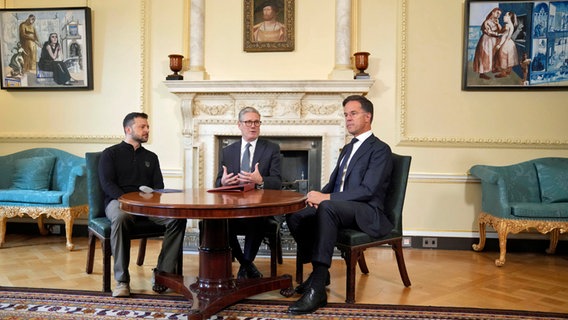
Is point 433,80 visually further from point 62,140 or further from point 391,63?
point 62,140

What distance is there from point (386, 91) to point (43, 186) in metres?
3.62

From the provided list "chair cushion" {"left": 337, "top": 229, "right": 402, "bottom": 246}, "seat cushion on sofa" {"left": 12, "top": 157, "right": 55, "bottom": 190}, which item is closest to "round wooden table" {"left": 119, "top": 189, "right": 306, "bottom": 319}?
"chair cushion" {"left": 337, "top": 229, "right": 402, "bottom": 246}

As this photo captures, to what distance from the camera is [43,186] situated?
4.36m

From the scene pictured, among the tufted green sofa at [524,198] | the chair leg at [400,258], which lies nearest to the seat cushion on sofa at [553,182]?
the tufted green sofa at [524,198]

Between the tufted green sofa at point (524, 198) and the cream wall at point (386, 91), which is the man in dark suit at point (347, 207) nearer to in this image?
the tufted green sofa at point (524, 198)

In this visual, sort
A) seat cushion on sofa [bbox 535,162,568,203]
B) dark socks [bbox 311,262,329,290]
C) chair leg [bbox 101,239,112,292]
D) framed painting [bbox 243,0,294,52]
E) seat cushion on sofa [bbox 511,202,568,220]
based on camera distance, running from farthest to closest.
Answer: framed painting [bbox 243,0,294,52] → seat cushion on sofa [bbox 535,162,568,203] → seat cushion on sofa [bbox 511,202,568,220] → chair leg [bbox 101,239,112,292] → dark socks [bbox 311,262,329,290]

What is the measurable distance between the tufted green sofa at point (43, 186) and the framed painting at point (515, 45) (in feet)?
12.8

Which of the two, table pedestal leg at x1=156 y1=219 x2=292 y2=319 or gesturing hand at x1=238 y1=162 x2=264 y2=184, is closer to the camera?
table pedestal leg at x1=156 y1=219 x2=292 y2=319

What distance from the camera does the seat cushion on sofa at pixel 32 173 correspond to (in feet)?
14.2

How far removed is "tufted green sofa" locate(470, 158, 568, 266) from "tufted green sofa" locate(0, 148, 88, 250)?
12.3 ft

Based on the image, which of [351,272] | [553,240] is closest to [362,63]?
[351,272]

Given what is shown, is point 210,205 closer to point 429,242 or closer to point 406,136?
point 406,136

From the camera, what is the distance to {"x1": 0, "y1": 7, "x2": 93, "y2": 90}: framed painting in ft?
15.1

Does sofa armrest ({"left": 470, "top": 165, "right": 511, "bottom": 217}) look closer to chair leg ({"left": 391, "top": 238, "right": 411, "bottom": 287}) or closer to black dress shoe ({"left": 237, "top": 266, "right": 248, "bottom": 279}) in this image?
chair leg ({"left": 391, "top": 238, "right": 411, "bottom": 287})
